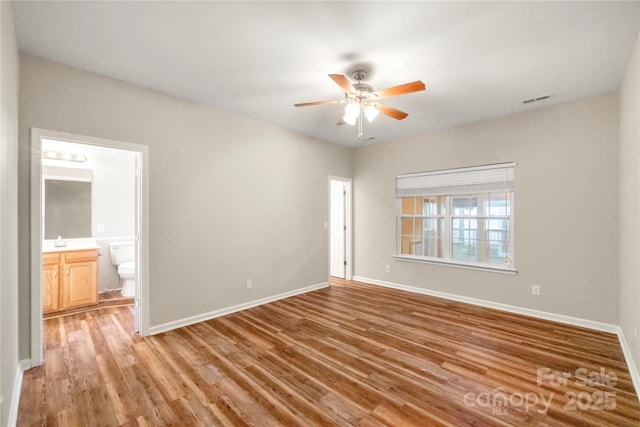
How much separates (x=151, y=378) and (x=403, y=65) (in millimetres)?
3519

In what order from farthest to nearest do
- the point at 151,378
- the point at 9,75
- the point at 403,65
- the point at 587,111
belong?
the point at 587,111 → the point at 403,65 → the point at 151,378 → the point at 9,75

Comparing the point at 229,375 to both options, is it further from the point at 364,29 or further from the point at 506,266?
the point at 506,266

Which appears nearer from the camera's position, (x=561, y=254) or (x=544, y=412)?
(x=544, y=412)

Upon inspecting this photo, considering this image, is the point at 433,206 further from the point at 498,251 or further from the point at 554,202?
the point at 554,202

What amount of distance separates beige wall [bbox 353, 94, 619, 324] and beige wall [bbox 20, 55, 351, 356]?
228 cm

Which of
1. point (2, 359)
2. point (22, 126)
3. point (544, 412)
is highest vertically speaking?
point (22, 126)

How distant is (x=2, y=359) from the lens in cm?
165

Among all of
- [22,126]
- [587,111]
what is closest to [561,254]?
[587,111]

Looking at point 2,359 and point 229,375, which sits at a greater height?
point 2,359

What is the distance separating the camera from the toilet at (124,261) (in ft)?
14.8

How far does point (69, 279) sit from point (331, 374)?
3897mm

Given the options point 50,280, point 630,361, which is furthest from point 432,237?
point 50,280

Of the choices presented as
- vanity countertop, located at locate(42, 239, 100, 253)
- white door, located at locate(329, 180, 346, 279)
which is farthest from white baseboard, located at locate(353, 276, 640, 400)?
vanity countertop, located at locate(42, 239, 100, 253)

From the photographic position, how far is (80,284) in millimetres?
A: 4059
